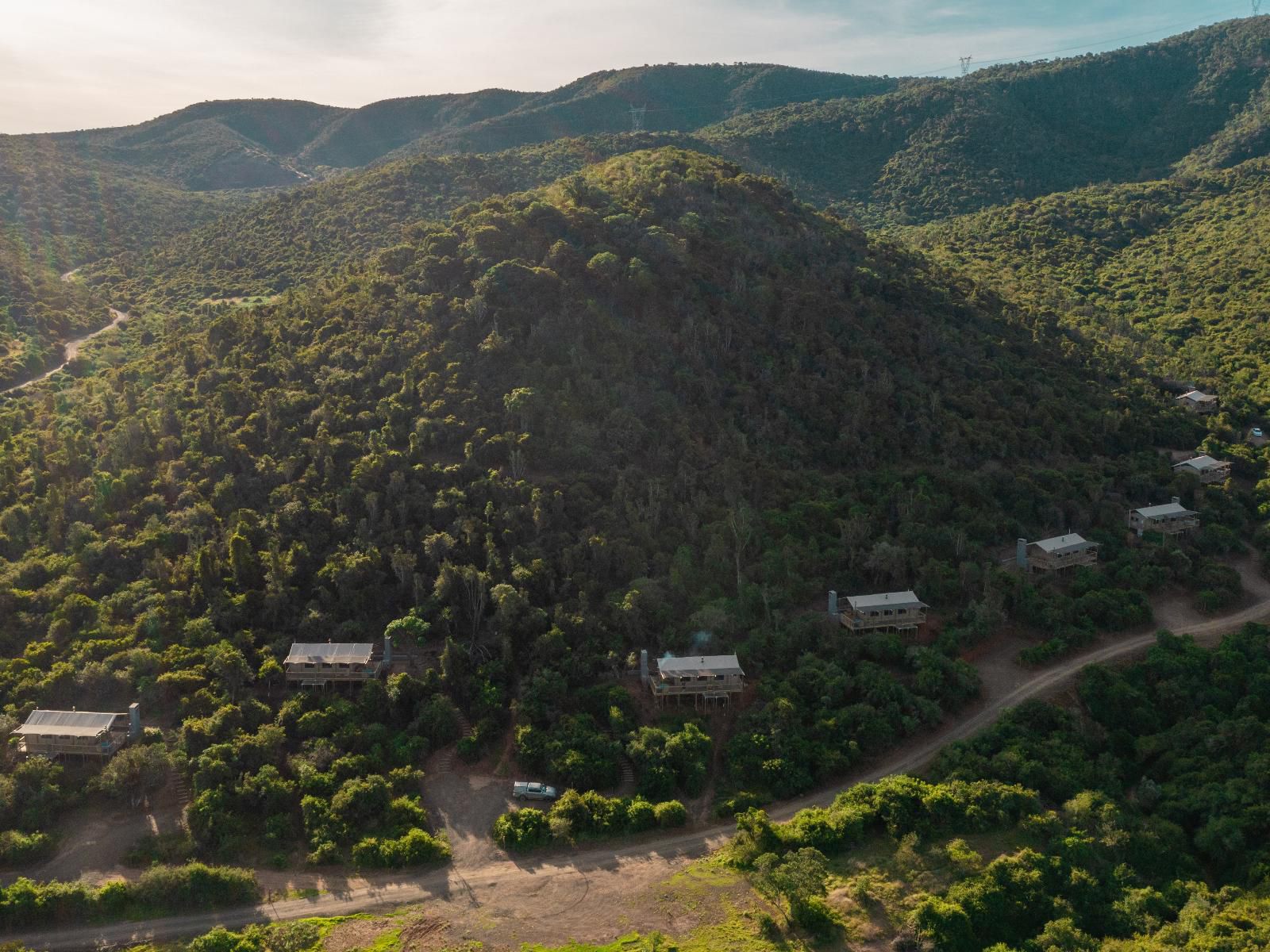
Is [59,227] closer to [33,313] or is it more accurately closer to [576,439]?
[33,313]

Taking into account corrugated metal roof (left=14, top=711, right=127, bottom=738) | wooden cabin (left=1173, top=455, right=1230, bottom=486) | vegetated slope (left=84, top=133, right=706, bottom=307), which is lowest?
corrugated metal roof (left=14, top=711, right=127, bottom=738)

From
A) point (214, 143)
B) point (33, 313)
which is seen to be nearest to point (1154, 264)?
point (33, 313)

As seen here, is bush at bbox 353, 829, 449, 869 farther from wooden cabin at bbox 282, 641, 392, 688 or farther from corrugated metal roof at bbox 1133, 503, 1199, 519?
corrugated metal roof at bbox 1133, 503, 1199, 519

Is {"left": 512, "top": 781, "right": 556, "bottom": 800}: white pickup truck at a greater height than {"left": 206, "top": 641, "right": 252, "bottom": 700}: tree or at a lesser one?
lesser

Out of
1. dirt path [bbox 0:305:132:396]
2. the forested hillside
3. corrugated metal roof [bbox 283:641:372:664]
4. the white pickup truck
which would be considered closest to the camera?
the white pickup truck

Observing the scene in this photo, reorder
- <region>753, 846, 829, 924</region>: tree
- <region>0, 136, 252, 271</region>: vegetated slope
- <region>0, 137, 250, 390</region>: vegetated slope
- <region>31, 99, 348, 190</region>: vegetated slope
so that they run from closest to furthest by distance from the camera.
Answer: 1. <region>753, 846, 829, 924</region>: tree
2. <region>0, 137, 250, 390</region>: vegetated slope
3. <region>0, 136, 252, 271</region>: vegetated slope
4. <region>31, 99, 348, 190</region>: vegetated slope

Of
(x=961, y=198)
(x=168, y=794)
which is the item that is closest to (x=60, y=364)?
(x=168, y=794)

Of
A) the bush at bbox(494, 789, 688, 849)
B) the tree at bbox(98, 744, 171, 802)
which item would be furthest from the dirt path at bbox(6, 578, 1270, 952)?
the tree at bbox(98, 744, 171, 802)

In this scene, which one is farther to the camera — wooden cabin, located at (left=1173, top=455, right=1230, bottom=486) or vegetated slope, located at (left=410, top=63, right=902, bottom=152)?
vegetated slope, located at (left=410, top=63, right=902, bottom=152)

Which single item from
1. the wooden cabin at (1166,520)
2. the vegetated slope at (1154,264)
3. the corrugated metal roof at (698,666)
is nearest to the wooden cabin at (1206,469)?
the wooden cabin at (1166,520)
